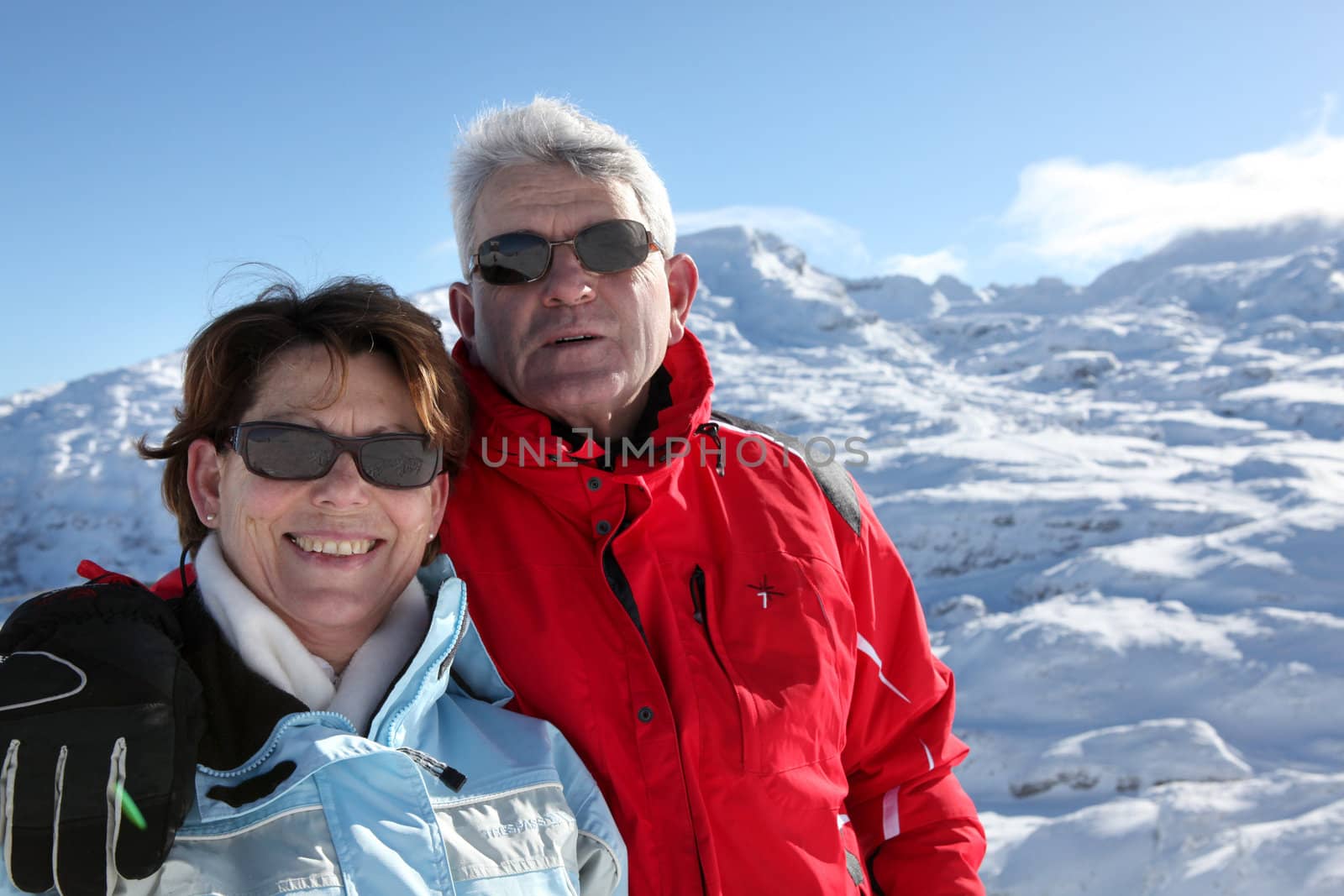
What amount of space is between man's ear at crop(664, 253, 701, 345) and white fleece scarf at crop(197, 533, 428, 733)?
43.4 inches

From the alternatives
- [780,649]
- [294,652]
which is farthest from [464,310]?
[780,649]

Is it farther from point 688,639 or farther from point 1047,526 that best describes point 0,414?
point 688,639

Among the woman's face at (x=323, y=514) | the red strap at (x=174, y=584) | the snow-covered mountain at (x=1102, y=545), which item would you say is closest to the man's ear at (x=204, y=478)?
the woman's face at (x=323, y=514)

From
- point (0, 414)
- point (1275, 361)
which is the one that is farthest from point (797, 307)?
point (0, 414)

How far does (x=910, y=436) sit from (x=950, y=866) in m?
18.2

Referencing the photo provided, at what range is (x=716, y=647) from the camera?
1896 mm

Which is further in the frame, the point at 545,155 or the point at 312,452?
the point at 545,155

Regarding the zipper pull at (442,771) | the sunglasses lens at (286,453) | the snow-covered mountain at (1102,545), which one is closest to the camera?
the zipper pull at (442,771)

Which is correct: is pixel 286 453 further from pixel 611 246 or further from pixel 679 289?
pixel 679 289

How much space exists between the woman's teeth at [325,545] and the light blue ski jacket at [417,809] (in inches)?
7.7

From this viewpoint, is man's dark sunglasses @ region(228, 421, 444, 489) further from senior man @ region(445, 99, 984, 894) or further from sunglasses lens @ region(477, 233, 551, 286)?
sunglasses lens @ region(477, 233, 551, 286)

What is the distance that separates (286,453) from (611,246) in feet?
3.05

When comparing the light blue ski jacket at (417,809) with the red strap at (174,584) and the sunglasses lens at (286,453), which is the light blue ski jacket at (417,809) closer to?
the sunglasses lens at (286,453)

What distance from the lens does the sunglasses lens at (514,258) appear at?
2.14 m
